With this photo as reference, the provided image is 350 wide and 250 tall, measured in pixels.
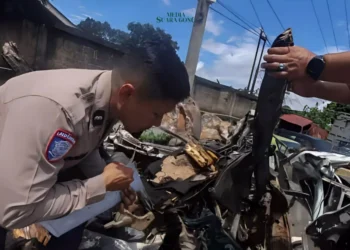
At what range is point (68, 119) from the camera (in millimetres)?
1278

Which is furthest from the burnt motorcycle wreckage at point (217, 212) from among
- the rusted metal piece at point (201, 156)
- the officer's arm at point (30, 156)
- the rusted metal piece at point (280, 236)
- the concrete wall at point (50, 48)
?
the concrete wall at point (50, 48)

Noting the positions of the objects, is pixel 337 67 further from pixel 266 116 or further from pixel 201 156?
pixel 201 156

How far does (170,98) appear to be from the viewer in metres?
1.45

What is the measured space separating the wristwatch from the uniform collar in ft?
2.86

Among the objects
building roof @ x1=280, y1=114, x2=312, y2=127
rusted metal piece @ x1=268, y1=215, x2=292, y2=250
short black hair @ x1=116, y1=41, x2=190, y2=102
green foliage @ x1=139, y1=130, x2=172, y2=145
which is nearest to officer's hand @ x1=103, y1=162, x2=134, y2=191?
short black hair @ x1=116, y1=41, x2=190, y2=102

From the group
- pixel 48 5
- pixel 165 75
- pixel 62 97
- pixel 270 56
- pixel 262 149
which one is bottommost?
pixel 262 149

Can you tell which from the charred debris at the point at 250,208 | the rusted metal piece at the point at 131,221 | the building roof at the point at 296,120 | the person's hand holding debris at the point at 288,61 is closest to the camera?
the person's hand holding debris at the point at 288,61

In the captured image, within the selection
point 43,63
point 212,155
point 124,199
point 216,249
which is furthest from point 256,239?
point 43,63

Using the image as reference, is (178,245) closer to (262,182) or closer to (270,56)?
(262,182)

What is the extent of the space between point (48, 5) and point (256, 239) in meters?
7.04

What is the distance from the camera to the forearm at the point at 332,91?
1832 millimetres

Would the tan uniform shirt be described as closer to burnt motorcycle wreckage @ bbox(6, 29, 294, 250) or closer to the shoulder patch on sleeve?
the shoulder patch on sleeve

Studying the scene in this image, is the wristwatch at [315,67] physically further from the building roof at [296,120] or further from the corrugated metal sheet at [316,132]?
the corrugated metal sheet at [316,132]

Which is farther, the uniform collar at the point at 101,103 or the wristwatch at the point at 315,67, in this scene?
the wristwatch at the point at 315,67
